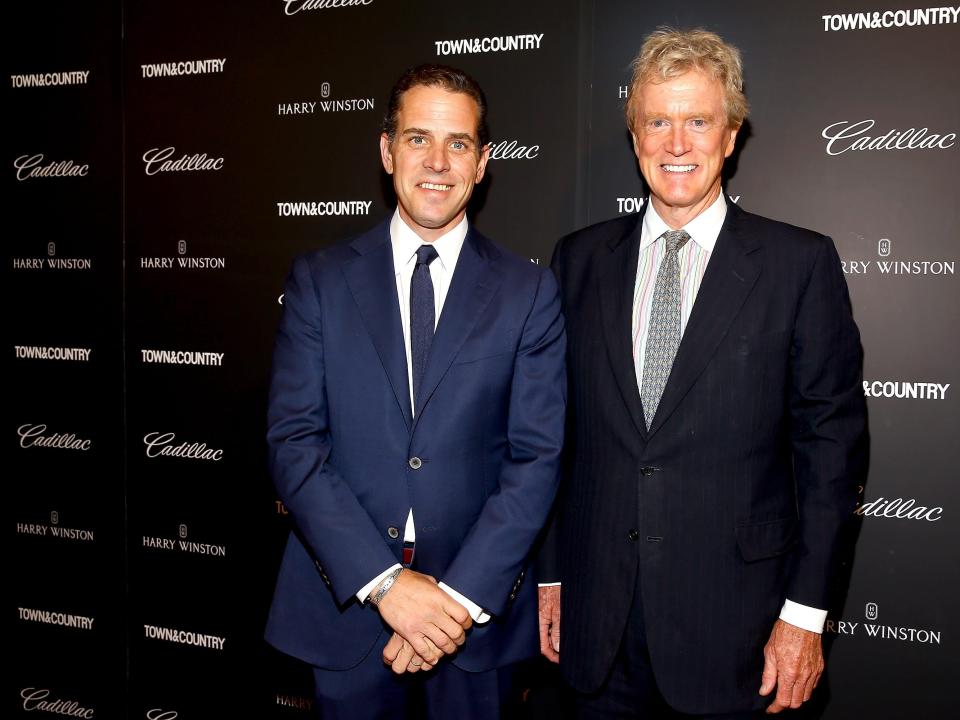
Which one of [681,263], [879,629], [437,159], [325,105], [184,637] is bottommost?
[184,637]

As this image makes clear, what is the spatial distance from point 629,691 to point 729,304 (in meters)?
1.00

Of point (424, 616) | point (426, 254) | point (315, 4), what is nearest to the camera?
point (424, 616)

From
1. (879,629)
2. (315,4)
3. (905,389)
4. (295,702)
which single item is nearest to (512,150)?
(315,4)

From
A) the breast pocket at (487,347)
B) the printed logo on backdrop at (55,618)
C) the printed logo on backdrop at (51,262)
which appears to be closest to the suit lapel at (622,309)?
the breast pocket at (487,347)

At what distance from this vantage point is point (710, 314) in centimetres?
184

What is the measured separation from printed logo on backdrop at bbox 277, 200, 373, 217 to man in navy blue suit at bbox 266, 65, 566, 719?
1016 mm

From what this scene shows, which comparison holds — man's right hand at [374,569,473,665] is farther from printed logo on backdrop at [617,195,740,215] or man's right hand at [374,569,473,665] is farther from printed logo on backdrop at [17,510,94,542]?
printed logo on backdrop at [17,510,94,542]

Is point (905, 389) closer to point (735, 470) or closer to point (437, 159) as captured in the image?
point (735, 470)

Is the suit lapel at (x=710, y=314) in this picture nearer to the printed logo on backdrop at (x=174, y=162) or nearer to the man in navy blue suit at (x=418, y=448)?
the man in navy blue suit at (x=418, y=448)

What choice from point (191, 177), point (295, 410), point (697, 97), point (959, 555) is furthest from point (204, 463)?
point (959, 555)

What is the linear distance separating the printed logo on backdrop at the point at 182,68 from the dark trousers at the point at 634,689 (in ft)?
8.71

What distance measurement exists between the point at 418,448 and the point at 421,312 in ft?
1.17

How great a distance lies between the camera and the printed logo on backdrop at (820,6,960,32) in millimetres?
2459

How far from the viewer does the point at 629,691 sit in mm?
1925
